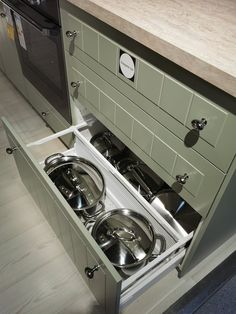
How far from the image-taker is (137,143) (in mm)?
819

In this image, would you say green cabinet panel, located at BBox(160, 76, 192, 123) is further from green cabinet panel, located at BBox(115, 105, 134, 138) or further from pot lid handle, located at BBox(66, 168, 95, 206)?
pot lid handle, located at BBox(66, 168, 95, 206)

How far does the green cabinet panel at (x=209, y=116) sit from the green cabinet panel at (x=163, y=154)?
127 millimetres

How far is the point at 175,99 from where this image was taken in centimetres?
62

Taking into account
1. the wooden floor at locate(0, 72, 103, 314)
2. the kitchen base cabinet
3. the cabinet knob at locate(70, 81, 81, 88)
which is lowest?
the wooden floor at locate(0, 72, 103, 314)

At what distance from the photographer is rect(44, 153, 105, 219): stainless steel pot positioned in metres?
1.05

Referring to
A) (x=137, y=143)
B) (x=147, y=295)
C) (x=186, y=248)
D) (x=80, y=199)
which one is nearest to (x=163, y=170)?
(x=137, y=143)

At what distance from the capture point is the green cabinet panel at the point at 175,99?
590 mm

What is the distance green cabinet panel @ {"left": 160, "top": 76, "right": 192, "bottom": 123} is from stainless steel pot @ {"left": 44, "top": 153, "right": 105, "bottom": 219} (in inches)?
18.8

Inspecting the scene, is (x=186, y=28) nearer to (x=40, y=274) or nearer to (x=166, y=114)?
(x=166, y=114)

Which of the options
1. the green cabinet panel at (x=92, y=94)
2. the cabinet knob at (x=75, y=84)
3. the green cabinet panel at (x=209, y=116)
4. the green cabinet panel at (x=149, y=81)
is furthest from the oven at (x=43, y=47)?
the green cabinet panel at (x=209, y=116)

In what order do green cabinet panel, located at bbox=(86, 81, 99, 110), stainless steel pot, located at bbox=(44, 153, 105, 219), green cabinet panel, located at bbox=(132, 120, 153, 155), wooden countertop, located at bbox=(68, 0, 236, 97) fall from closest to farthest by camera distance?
wooden countertop, located at bbox=(68, 0, 236, 97) < green cabinet panel, located at bbox=(132, 120, 153, 155) < green cabinet panel, located at bbox=(86, 81, 99, 110) < stainless steel pot, located at bbox=(44, 153, 105, 219)

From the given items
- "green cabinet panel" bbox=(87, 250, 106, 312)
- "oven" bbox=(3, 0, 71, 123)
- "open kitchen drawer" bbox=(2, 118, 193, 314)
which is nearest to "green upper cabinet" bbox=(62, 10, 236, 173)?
"oven" bbox=(3, 0, 71, 123)

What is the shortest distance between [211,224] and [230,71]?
1.42 ft

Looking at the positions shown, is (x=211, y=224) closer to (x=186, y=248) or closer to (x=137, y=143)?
(x=186, y=248)
